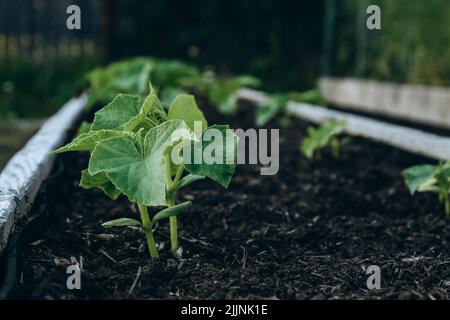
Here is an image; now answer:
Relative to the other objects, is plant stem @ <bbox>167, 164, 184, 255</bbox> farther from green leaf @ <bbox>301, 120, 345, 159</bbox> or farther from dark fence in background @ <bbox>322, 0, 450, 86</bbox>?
dark fence in background @ <bbox>322, 0, 450, 86</bbox>

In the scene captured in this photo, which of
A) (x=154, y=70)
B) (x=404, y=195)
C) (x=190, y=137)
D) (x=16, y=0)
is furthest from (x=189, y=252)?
(x=16, y=0)

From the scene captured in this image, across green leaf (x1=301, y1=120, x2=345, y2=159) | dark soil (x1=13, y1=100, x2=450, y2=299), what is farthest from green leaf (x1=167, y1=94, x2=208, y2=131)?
green leaf (x1=301, y1=120, x2=345, y2=159)

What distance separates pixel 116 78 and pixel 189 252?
2413 mm

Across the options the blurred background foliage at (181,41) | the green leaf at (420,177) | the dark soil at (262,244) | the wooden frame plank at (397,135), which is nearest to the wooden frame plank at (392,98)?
the blurred background foliage at (181,41)

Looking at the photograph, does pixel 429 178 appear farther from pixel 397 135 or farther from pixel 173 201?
pixel 397 135

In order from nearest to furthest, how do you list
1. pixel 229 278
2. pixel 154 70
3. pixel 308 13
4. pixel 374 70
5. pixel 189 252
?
pixel 229 278 → pixel 189 252 → pixel 154 70 → pixel 374 70 → pixel 308 13

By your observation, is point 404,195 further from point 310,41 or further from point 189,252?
point 310,41

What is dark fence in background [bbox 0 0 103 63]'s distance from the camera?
8.39 meters

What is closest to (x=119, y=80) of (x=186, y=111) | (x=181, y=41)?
(x=186, y=111)

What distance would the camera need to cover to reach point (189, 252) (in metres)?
1.79

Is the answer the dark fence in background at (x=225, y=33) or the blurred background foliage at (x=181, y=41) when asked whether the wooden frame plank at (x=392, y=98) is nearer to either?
the blurred background foliage at (x=181, y=41)

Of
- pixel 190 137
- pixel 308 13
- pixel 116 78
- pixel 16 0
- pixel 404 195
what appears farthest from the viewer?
pixel 16 0

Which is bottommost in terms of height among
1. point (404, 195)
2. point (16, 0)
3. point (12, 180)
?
point (404, 195)

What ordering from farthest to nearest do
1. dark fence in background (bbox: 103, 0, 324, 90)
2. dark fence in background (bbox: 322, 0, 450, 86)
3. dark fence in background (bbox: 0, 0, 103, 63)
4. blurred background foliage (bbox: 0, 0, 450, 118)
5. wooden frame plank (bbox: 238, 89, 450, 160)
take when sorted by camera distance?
dark fence in background (bbox: 0, 0, 103, 63) → dark fence in background (bbox: 103, 0, 324, 90) → blurred background foliage (bbox: 0, 0, 450, 118) → dark fence in background (bbox: 322, 0, 450, 86) → wooden frame plank (bbox: 238, 89, 450, 160)
